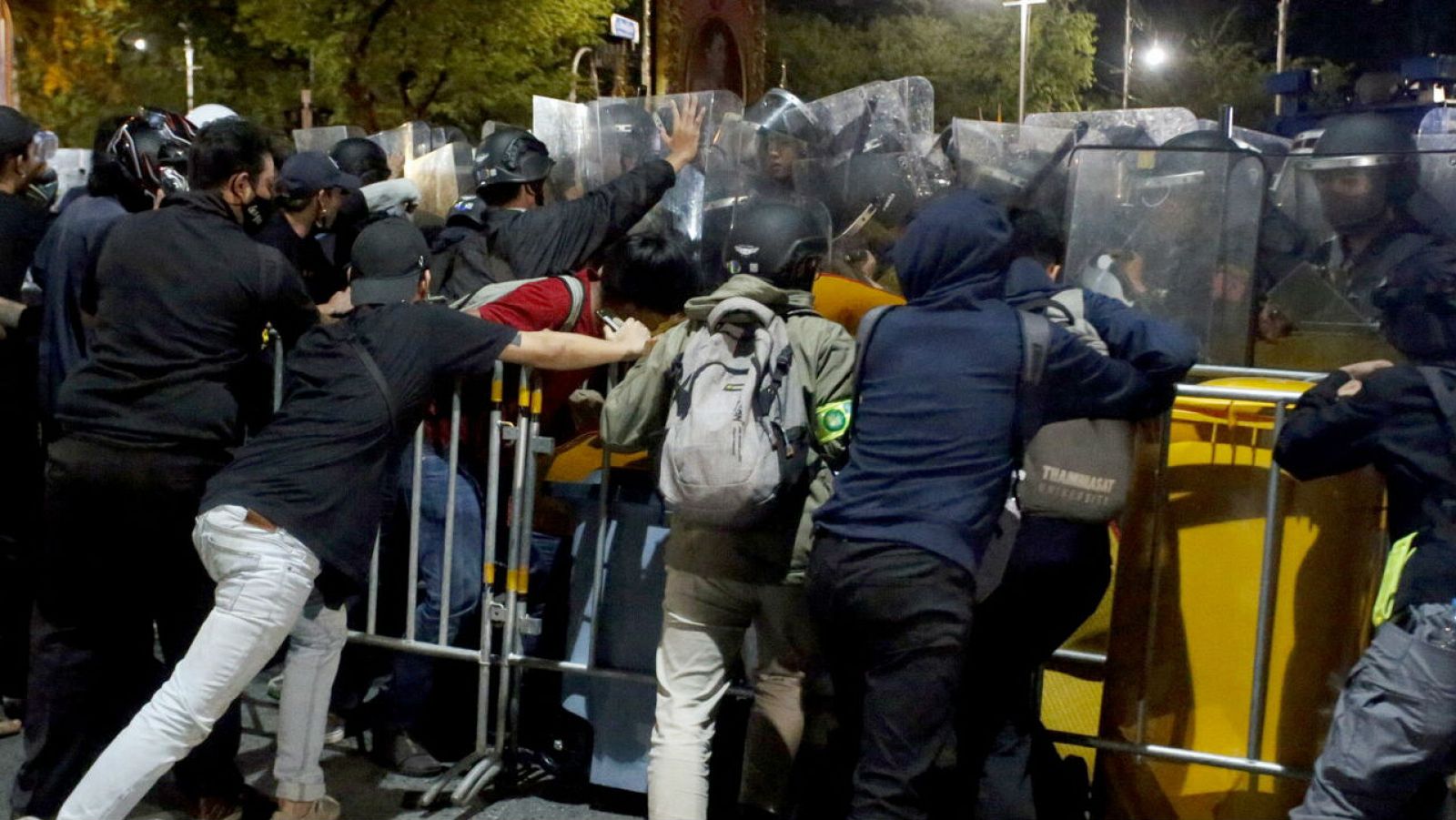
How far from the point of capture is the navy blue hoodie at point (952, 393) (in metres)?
3.56

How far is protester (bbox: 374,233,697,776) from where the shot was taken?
4.82 meters

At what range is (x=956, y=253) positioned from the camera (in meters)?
3.59

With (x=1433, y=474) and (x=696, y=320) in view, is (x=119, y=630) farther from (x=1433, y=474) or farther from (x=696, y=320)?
(x=1433, y=474)

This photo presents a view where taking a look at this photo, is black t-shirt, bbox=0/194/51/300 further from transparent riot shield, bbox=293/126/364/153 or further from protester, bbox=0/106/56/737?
transparent riot shield, bbox=293/126/364/153

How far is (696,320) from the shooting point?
4098mm

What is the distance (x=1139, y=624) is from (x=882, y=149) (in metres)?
2.90

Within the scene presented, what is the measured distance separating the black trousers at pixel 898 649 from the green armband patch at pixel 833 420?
42 cm

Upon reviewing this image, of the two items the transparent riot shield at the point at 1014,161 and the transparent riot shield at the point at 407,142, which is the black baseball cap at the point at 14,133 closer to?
the transparent riot shield at the point at 407,142

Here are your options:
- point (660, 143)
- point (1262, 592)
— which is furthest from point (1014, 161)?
point (1262, 592)

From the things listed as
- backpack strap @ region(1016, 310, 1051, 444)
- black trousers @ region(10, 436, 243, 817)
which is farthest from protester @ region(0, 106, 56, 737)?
backpack strap @ region(1016, 310, 1051, 444)

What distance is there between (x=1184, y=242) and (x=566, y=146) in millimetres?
2821

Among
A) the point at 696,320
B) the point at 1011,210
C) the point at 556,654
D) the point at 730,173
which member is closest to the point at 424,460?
the point at 556,654

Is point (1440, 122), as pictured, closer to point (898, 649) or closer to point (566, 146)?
point (566, 146)

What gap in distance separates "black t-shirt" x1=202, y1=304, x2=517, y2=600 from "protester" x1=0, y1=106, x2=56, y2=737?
1843 mm
